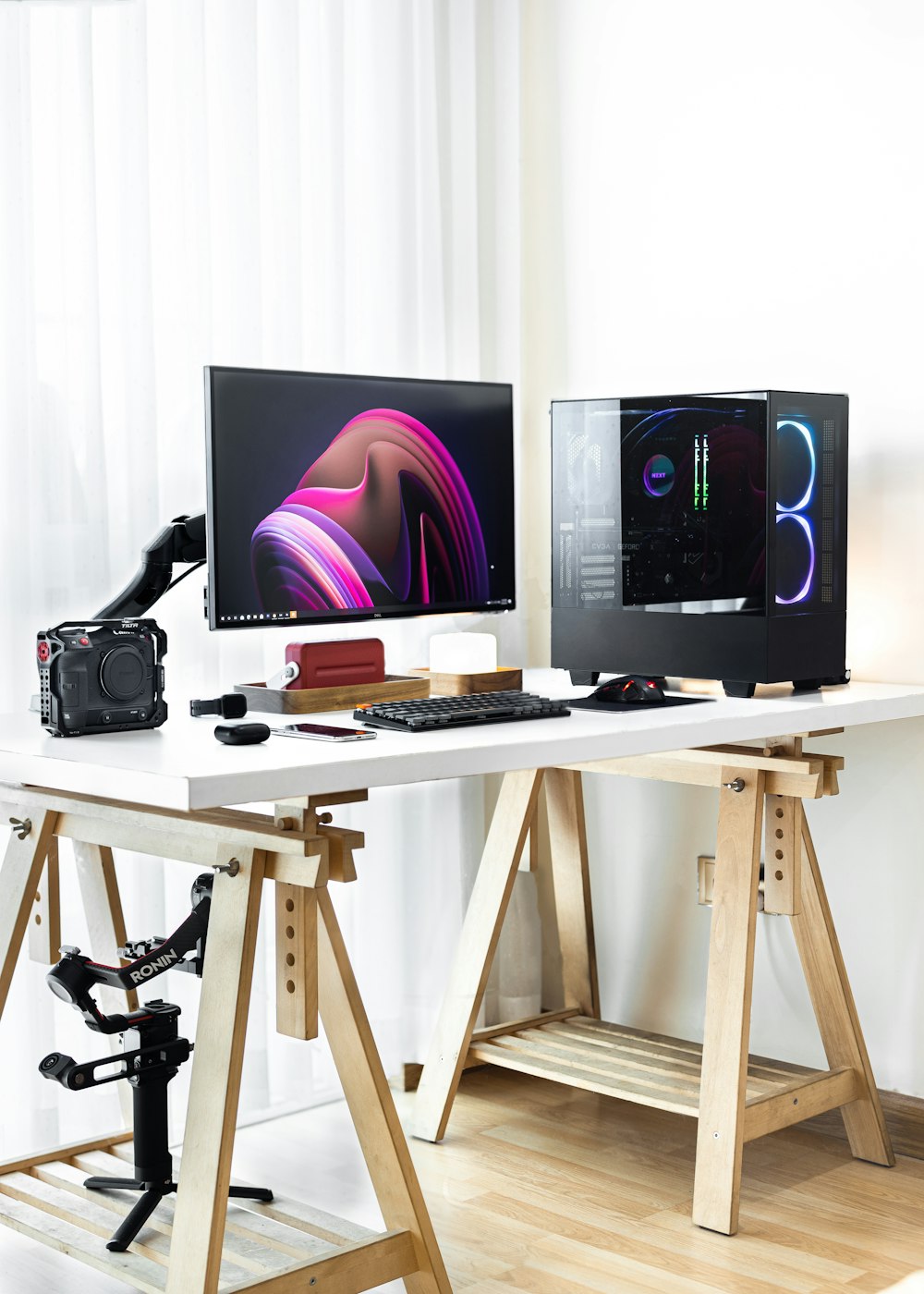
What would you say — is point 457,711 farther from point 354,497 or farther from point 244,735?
point 354,497

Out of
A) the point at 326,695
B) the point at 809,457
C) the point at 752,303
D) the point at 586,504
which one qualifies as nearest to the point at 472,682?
the point at 326,695

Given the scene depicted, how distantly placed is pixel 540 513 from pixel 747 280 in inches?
24.0

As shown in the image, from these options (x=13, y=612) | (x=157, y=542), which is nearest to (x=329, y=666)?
(x=157, y=542)

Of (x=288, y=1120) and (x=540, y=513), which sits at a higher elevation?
(x=540, y=513)

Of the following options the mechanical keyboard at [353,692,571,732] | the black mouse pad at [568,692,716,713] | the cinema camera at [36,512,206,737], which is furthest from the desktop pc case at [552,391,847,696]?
the cinema camera at [36,512,206,737]

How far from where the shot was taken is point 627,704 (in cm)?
205

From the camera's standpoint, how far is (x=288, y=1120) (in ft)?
8.46

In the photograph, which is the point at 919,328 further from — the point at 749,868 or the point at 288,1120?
the point at 288,1120

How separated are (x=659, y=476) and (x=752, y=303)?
0.46 m

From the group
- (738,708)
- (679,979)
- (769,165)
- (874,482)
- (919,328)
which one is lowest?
(679,979)

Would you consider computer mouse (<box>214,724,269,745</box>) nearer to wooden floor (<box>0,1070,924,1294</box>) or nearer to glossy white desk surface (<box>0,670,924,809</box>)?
glossy white desk surface (<box>0,670,924,809</box>)

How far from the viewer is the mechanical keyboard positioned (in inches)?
71.3

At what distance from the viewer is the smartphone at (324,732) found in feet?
5.69


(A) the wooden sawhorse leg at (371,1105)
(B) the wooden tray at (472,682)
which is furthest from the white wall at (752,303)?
(A) the wooden sawhorse leg at (371,1105)
